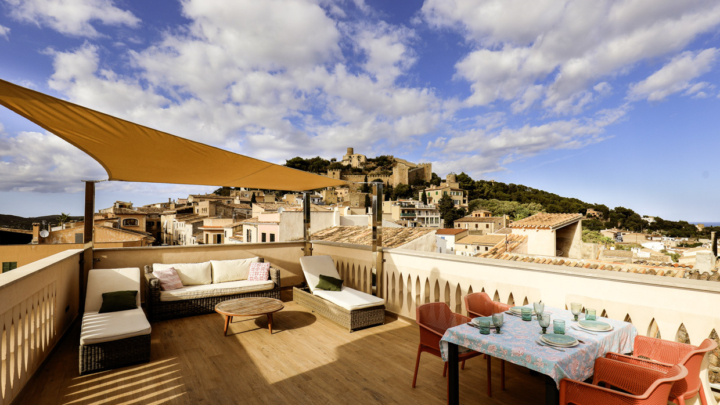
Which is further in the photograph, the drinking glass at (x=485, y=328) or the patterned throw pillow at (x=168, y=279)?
the patterned throw pillow at (x=168, y=279)

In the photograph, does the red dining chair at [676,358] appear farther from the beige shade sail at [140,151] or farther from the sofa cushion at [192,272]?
the sofa cushion at [192,272]

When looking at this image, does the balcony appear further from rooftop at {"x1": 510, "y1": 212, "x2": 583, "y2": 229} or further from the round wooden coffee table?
rooftop at {"x1": 510, "y1": 212, "x2": 583, "y2": 229}

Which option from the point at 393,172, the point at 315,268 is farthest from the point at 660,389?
the point at 393,172

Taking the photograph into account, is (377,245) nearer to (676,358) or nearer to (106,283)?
(676,358)

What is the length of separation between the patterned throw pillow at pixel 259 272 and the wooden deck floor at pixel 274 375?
1219 millimetres

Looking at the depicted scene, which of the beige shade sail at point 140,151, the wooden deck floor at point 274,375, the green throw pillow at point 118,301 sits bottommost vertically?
the wooden deck floor at point 274,375

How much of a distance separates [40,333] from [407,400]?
3459mm

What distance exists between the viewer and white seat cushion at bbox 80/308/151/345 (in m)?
2.90

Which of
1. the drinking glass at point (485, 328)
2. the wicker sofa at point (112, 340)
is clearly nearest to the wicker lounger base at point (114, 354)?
the wicker sofa at point (112, 340)

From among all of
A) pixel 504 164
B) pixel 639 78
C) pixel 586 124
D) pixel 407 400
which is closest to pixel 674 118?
pixel 639 78

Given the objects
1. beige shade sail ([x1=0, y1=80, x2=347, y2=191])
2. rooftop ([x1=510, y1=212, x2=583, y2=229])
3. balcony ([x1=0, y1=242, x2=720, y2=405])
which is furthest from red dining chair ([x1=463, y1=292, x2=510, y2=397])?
rooftop ([x1=510, y1=212, x2=583, y2=229])

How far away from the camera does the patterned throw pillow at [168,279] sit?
14.8ft

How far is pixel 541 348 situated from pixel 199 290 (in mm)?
4353

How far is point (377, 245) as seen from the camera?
190 inches
